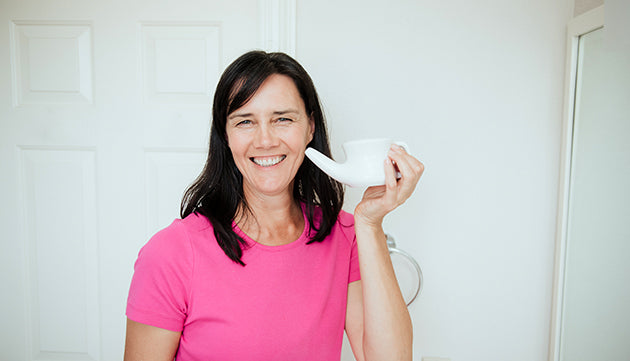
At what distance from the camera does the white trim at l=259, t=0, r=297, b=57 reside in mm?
1231

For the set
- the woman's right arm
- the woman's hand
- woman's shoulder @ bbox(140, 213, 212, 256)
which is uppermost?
the woman's hand

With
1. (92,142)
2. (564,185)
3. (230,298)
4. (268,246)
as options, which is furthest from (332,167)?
(92,142)

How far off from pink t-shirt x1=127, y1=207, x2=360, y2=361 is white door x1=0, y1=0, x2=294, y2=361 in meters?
0.50

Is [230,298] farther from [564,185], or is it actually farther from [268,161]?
[564,185]

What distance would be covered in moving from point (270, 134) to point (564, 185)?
949 mm

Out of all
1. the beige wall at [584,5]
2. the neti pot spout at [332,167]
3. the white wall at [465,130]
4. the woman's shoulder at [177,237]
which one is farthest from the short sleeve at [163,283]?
the beige wall at [584,5]

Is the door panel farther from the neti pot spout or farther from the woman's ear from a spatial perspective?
the neti pot spout

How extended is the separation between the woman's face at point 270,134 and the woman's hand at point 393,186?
206 millimetres

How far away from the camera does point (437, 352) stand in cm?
134

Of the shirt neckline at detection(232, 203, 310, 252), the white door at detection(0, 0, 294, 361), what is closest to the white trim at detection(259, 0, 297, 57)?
the white door at detection(0, 0, 294, 361)

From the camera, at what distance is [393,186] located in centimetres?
82

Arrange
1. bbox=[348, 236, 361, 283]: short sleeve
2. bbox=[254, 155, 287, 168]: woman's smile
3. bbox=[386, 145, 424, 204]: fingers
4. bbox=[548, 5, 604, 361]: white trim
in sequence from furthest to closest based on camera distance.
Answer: bbox=[548, 5, 604, 361]: white trim
bbox=[348, 236, 361, 283]: short sleeve
bbox=[254, 155, 287, 168]: woman's smile
bbox=[386, 145, 424, 204]: fingers

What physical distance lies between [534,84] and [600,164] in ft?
1.09

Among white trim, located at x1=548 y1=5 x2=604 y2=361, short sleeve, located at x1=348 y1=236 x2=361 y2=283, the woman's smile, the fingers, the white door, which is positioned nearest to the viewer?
the fingers
